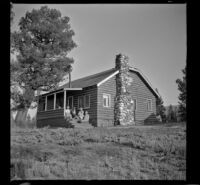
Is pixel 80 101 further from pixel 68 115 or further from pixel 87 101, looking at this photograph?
pixel 68 115

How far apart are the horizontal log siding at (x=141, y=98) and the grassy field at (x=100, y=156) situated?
331cm

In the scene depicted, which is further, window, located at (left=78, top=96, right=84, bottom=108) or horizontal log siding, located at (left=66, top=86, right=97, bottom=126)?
window, located at (left=78, top=96, right=84, bottom=108)

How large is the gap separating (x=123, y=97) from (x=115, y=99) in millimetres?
423

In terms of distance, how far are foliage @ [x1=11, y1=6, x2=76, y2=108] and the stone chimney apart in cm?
315

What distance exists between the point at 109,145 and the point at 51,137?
1743 millimetres

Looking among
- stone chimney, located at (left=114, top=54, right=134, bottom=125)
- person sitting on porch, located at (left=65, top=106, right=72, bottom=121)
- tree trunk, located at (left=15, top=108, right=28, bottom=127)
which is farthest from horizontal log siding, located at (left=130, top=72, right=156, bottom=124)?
tree trunk, located at (left=15, top=108, right=28, bottom=127)

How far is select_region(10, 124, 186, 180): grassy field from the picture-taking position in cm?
464

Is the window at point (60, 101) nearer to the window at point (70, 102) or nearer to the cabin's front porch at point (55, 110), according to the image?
the cabin's front porch at point (55, 110)

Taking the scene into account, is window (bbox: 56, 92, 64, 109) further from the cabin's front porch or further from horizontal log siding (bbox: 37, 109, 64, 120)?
horizontal log siding (bbox: 37, 109, 64, 120)

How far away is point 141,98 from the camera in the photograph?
Answer: 11.2 metres

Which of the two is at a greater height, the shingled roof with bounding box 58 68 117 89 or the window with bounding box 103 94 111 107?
the shingled roof with bounding box 58 68 117 89

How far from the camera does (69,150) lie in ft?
19.2
